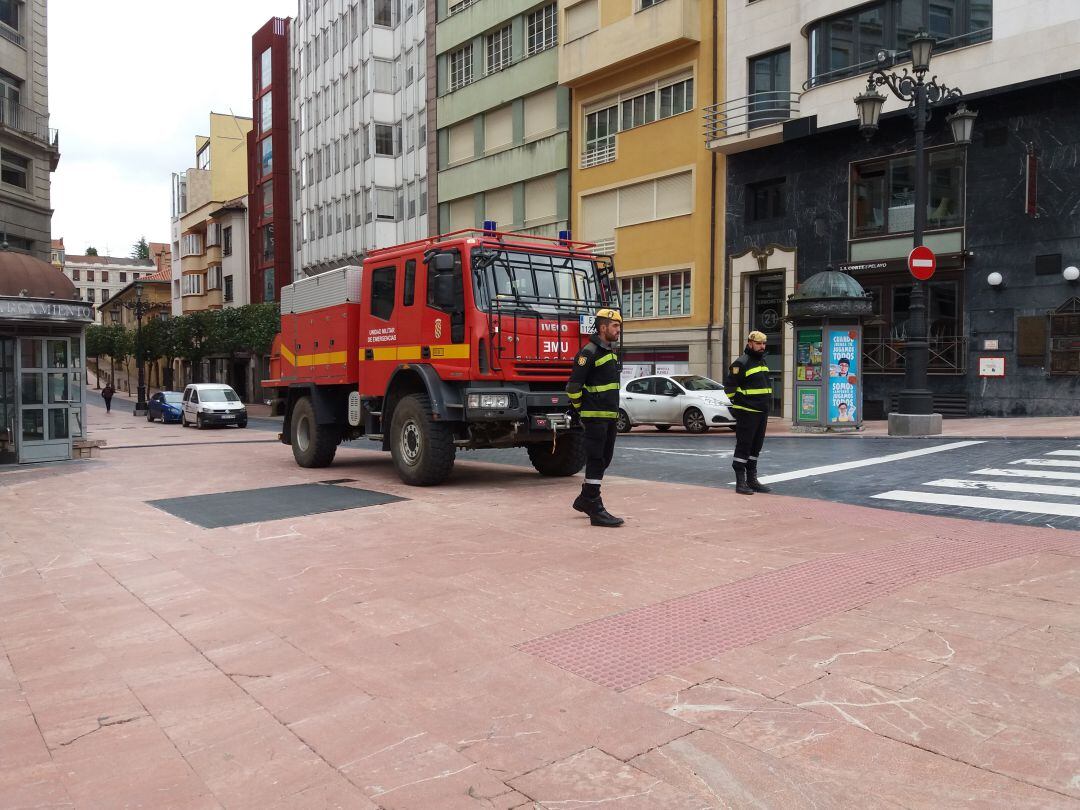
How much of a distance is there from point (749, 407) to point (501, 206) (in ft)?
98.1

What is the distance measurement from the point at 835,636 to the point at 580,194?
3047 centimetres

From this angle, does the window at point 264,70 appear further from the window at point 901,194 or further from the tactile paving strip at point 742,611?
the tactile paving strip at point 742,611

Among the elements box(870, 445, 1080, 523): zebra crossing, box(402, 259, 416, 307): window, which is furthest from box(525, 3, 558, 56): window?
box(870, 445, 1080, 523): zebra crossing

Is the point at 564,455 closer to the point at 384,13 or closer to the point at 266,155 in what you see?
the point at 384,13

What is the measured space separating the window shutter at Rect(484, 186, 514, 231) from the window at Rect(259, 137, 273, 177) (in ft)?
86.9

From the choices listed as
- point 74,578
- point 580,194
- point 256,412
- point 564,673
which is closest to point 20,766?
point 564,673

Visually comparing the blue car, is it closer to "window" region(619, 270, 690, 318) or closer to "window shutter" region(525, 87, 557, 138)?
"window shutter" region(525, 87, 557, 138)

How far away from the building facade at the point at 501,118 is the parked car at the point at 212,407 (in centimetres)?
1197

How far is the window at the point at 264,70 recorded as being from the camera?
198ft

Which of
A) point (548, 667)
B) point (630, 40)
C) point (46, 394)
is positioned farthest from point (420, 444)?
point (630, 40)

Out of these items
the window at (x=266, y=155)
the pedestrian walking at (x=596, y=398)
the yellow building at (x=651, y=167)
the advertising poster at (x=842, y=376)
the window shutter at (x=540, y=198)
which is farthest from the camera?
the window at (x=266, y=155)

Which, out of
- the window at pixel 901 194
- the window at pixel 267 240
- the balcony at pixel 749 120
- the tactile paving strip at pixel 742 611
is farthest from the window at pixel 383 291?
the window at pixel 267 240

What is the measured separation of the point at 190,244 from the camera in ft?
244

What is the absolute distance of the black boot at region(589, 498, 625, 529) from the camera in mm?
8023
